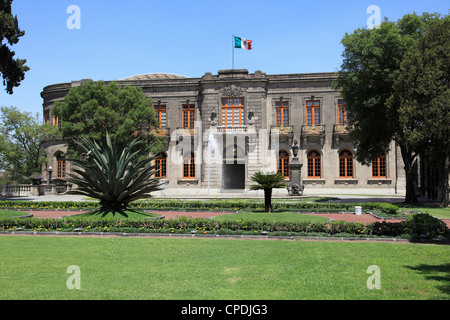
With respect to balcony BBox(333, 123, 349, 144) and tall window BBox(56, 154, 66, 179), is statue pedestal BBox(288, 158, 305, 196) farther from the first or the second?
tall window BBox(56, 154, 66, 179)

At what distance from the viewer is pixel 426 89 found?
76.5ft

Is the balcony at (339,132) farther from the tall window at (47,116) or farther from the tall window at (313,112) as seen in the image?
the tall window at (47,116)

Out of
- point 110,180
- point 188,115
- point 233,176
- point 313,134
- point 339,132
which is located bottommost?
point 233,176

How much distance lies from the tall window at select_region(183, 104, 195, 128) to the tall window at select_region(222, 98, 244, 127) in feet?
12.7

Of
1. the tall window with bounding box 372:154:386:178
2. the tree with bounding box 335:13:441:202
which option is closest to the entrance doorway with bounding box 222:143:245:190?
the tall window with bounding box 372:154:386:178

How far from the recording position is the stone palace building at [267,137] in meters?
40.4

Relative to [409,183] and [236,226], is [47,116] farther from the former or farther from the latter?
[236,226]

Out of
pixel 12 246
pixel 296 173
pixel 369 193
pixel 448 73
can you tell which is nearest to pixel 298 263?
pixel 12 246

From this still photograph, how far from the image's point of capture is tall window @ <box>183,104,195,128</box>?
43403 millimetres

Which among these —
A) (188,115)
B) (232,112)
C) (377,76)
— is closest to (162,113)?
(188,115)

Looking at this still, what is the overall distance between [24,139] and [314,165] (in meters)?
30.7
